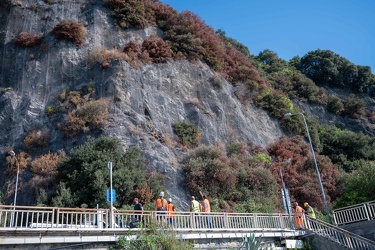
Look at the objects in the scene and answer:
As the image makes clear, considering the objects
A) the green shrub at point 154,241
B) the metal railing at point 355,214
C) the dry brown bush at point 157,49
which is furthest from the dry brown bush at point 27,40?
the metal railing at point 355,214

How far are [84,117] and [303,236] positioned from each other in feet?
50.9

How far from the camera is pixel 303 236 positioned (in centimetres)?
1712

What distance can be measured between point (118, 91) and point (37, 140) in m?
6.38

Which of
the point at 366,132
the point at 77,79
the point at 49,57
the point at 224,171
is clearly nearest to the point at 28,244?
the point at 224,171

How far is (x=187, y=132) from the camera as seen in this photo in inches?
1100

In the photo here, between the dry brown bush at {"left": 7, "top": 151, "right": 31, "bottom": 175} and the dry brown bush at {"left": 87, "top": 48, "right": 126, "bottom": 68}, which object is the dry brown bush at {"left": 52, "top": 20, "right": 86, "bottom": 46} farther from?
the dry brown bush at {"left": 7, "top": 151, "right": 31, "bottom": 175}

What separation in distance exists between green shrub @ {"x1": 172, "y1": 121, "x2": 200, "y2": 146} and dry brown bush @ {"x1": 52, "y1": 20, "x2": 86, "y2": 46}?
38.0ft

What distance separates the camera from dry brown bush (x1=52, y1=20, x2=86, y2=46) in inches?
1272

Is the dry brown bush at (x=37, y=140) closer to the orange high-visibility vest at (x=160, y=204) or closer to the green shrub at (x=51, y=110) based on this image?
the green shrub at (x=51, y=110)

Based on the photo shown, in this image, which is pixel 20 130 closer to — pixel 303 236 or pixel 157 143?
pixel 157 143

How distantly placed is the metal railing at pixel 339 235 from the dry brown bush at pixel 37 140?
663 inches

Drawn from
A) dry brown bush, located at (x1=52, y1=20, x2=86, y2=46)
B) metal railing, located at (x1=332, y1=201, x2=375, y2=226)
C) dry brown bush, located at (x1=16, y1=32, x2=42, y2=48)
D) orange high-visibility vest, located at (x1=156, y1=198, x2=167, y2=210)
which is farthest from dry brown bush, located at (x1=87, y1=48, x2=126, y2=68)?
metal railing, located at (x1=332, y1=201, x2=375, y2=226)

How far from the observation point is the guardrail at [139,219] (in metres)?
11.7

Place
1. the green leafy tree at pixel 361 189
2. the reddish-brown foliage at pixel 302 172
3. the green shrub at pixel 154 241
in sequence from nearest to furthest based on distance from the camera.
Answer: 1. the green shrub at pixel 154 241
2. the green leafy tree at pixel 361 189
3. the reddish-brown foliage at pixel 302 172
